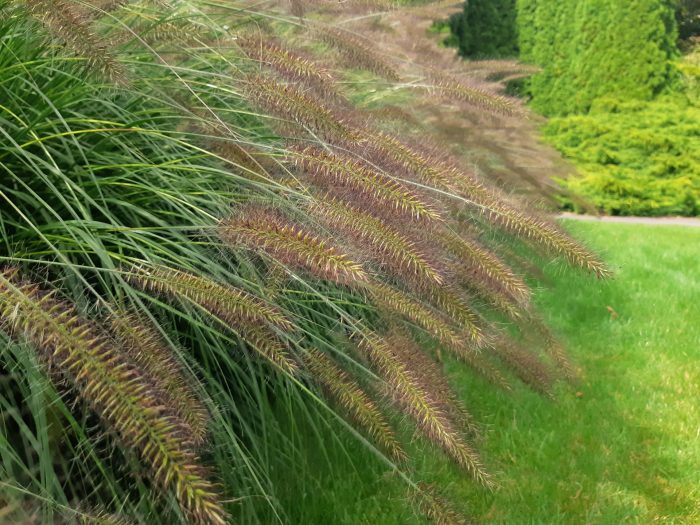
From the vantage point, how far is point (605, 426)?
271cm

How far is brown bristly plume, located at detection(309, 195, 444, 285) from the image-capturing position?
1168mm

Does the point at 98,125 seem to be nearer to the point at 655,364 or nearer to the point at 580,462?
the point at 580,462

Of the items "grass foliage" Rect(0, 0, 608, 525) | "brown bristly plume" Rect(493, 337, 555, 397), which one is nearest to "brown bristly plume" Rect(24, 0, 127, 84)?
"grass foliage" Rect(0, 0, 608, 525)

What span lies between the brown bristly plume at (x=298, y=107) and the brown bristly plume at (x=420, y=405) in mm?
353

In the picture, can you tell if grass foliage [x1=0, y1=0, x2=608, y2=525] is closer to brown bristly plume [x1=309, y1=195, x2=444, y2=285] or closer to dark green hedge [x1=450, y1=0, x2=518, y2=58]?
brown bristly plume [x1=309, y1=195, x2=444, y2=285]

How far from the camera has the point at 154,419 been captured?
29.8 inches

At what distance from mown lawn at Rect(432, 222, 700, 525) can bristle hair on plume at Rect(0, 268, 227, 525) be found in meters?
1.20

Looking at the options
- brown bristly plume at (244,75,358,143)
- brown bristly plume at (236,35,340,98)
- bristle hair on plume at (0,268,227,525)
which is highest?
brown bristly plume at (236,35,340,98)

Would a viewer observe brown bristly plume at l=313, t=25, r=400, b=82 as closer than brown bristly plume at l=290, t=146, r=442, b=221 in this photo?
No

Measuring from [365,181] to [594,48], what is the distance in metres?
11.2

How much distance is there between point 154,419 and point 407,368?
23.0 inches

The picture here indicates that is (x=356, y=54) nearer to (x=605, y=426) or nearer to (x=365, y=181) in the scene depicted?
(x=365, y=181)

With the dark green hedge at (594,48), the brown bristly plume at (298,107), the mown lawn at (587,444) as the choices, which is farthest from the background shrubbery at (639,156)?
the brown bristly plume at (298,107)

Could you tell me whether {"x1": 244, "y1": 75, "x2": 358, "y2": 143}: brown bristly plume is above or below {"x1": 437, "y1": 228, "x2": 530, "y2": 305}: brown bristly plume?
above
